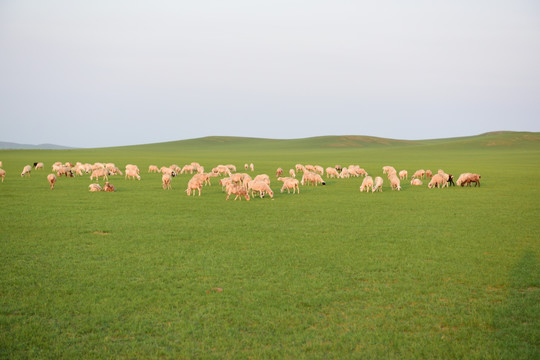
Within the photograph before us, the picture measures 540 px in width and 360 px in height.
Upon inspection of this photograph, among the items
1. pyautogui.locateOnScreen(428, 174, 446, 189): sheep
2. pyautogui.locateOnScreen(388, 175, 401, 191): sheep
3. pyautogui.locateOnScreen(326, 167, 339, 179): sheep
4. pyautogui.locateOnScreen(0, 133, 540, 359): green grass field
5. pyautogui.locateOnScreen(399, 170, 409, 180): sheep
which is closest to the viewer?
pyautogui.locateOnScreen(0, 133, 540, 359): green grass field

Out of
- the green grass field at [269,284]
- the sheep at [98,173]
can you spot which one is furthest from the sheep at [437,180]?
the sheep at [98,173]

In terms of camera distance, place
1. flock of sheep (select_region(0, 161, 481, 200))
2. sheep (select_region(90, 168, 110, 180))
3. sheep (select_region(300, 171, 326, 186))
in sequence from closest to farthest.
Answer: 1. flock of sheep (select_region(0, 161, 481, 200))
2. sheep (select_region(300, 171, 326, 186))
3. sheep (select_region(90, 168, 110, 180))

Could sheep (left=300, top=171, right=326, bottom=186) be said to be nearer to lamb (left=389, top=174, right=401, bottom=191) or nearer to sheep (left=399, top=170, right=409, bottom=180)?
lamb (left=389, top=174, right=401, bottom=191)

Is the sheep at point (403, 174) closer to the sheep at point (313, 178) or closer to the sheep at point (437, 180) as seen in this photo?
the sheep at point (437, 180)

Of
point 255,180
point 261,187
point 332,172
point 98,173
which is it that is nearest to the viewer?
point 261,187

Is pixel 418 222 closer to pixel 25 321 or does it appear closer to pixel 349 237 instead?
pixel 349 237

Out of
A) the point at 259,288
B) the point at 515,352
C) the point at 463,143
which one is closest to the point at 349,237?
the point at 259,288

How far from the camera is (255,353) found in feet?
20.6

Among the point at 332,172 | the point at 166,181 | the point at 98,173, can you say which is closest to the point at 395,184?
the point at 332,172

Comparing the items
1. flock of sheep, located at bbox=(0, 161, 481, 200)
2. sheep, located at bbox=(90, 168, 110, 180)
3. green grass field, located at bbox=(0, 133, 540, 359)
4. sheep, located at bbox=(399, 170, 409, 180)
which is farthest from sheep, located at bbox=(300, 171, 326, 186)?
sheep, located at bbox=(90, 168, 110, 180)

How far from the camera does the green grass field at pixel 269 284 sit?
6.57 meters

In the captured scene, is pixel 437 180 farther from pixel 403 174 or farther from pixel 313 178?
Result: pixel 313 178

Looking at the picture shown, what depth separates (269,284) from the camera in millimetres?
9016

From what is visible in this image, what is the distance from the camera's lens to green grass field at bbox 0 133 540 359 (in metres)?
6.57
